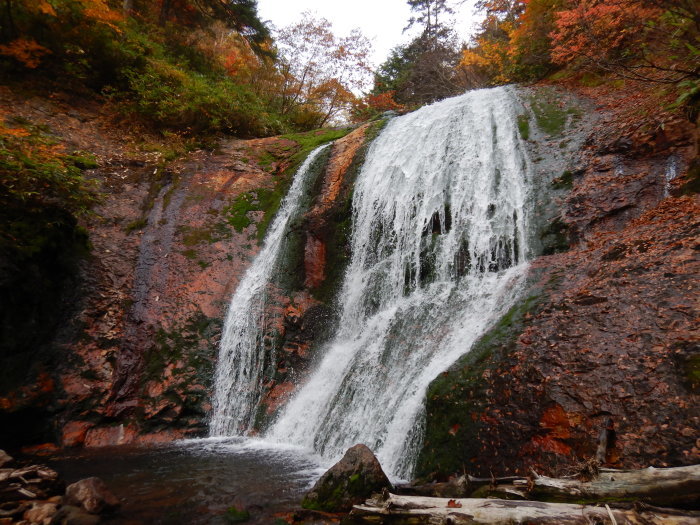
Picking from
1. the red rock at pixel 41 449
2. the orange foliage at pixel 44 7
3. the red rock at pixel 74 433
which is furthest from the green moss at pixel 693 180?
the orange foliage at pixel 44 7

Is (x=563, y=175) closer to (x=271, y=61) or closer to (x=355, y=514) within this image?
(x=355, y=514)

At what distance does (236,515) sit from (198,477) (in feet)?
4.66

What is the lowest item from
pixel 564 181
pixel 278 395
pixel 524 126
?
pixel 278 395

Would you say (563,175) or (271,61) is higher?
(271,61)

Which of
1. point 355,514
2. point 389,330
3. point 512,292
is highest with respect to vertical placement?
point 512,292

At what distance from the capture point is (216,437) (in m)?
7.33

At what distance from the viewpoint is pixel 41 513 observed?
11.6ft

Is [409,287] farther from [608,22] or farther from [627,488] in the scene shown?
[608,22]

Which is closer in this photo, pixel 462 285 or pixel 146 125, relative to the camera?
pixel 462 285

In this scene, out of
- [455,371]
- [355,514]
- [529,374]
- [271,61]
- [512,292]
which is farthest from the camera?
[271,61]

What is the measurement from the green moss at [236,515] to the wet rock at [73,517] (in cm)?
121

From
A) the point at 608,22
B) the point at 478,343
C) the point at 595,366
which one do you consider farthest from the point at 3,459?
the point at 608,22

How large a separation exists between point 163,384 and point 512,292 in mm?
6852

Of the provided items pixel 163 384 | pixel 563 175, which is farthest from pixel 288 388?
pixel 563 175
